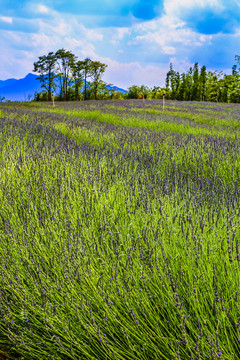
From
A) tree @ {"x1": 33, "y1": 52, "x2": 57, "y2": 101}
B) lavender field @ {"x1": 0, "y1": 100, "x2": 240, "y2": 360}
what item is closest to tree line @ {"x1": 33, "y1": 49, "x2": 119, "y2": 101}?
tree @ {"x1": 33, "y1": 52, "x2": 57, "y2": 101}

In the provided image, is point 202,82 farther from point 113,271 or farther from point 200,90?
point 113,271

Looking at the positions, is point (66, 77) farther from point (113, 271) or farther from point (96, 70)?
point (113, 271)

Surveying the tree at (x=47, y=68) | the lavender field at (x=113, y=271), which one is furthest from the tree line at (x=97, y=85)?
the lavender field at (x=113, y=271)

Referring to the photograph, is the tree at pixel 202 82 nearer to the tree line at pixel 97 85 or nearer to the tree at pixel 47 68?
the tree line at pixel 97 85

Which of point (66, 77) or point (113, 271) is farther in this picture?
point (66, 77)

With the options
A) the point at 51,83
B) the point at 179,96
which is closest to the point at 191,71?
the point at 179,96

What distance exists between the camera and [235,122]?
9133mm

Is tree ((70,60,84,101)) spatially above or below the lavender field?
above

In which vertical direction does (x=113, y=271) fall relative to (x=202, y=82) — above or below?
below

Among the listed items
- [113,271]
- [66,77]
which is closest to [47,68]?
[66,77]

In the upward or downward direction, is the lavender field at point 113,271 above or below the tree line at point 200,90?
below

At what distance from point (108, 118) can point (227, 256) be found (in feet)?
27.4

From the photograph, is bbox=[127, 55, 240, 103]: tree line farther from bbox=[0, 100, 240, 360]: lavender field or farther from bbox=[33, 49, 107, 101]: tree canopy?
bbox=[0, 100, 240, 360]: lavender field

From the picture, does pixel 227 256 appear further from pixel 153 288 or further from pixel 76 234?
pixel 76 234
